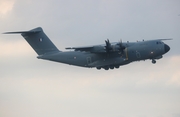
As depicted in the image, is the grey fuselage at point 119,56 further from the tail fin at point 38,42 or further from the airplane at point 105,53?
the tail fin at point 38,42

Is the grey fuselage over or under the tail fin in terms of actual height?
under

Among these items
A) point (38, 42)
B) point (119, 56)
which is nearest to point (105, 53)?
point (119, 56)

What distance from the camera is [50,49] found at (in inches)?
1672

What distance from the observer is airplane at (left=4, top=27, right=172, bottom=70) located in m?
39.4

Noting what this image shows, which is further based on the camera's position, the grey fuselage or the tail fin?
the tail fin

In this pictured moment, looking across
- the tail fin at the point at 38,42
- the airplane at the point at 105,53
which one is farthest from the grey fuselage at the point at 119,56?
the tail fin at the point at 38,42

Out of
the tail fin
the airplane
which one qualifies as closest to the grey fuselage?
the airplane

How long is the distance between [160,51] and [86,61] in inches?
253

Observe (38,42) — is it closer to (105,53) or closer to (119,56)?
(105,53)

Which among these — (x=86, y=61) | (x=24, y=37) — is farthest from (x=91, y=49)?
(x=24, y=37)

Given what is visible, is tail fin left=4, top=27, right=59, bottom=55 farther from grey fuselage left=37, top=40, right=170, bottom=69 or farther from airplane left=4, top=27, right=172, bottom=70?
grey fuselage left=37, top=40, right=170, bottom=69

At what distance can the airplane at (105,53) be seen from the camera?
1550 inches

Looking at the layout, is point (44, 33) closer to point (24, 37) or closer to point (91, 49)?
point (24, 37)

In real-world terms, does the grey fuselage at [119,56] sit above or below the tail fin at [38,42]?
below
